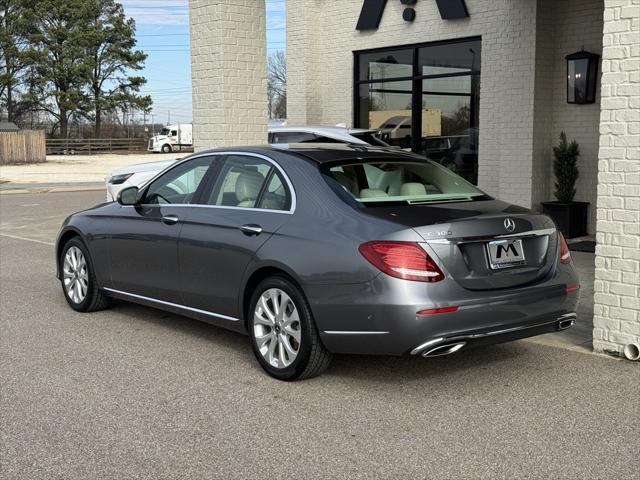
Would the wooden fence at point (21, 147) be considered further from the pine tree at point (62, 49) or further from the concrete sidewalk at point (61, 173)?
the pine tree at point (62, 49)

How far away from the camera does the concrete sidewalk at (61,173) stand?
96.7 ft

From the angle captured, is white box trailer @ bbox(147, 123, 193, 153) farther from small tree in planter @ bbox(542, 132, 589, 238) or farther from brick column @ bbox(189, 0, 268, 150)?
brick column @ bbox(189, 0, 268, 150)

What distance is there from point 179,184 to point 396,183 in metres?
1.93

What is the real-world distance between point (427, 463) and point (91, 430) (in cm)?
187

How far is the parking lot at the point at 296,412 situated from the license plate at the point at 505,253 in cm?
81

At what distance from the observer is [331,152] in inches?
234

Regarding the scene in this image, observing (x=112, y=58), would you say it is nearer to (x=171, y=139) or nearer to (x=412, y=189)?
(x=171, y=139)

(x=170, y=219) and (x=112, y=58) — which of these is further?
(x=112, y=58)

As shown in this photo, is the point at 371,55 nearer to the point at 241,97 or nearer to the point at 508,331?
the point at 241,97

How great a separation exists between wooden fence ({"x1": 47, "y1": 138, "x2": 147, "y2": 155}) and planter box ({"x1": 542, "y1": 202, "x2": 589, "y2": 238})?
48045mm

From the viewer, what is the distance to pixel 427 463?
405 cm

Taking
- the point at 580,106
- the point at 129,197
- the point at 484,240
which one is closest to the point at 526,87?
the point at 580,106

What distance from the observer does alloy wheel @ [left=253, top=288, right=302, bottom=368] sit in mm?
5320

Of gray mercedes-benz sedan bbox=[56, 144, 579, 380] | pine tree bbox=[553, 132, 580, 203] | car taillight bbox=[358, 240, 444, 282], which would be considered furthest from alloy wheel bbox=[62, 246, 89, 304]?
pine tree bbox=[553, 132, 580, 203]
